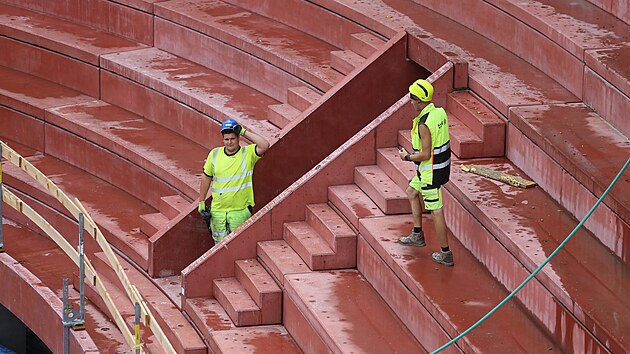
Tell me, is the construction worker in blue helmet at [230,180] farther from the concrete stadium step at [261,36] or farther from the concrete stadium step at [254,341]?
the concrete stadium step at [261,36]

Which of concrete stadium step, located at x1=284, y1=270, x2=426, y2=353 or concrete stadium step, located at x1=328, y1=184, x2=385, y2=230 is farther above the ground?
concrete stadium step, located at x1=328, y1=184, x2=385, y2=230

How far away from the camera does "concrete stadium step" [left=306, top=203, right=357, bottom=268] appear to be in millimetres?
11000

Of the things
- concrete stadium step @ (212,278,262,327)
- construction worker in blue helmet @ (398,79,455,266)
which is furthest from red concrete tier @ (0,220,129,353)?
construction worker in blue helmet @ (398,79,455,266)

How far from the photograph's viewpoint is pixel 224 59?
1470 centimetres

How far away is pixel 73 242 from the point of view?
45.1 feet

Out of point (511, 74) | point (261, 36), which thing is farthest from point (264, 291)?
point (261, 36)

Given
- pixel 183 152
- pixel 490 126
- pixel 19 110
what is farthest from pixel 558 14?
pixel 19 110

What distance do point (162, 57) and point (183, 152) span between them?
2034mm

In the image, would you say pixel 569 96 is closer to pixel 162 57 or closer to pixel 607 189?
pixel 607 189

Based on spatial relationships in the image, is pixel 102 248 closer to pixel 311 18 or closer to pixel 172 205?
pixel 172 205

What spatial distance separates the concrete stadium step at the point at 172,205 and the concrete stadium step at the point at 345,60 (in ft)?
6.41

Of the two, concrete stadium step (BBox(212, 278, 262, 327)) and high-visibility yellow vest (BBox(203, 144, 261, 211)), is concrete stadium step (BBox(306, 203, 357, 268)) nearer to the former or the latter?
high-visibility yellow vest (BBox(203, 144, 261, 211))

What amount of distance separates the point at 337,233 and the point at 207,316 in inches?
48.2

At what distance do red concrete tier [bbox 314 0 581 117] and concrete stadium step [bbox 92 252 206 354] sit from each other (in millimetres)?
3045
